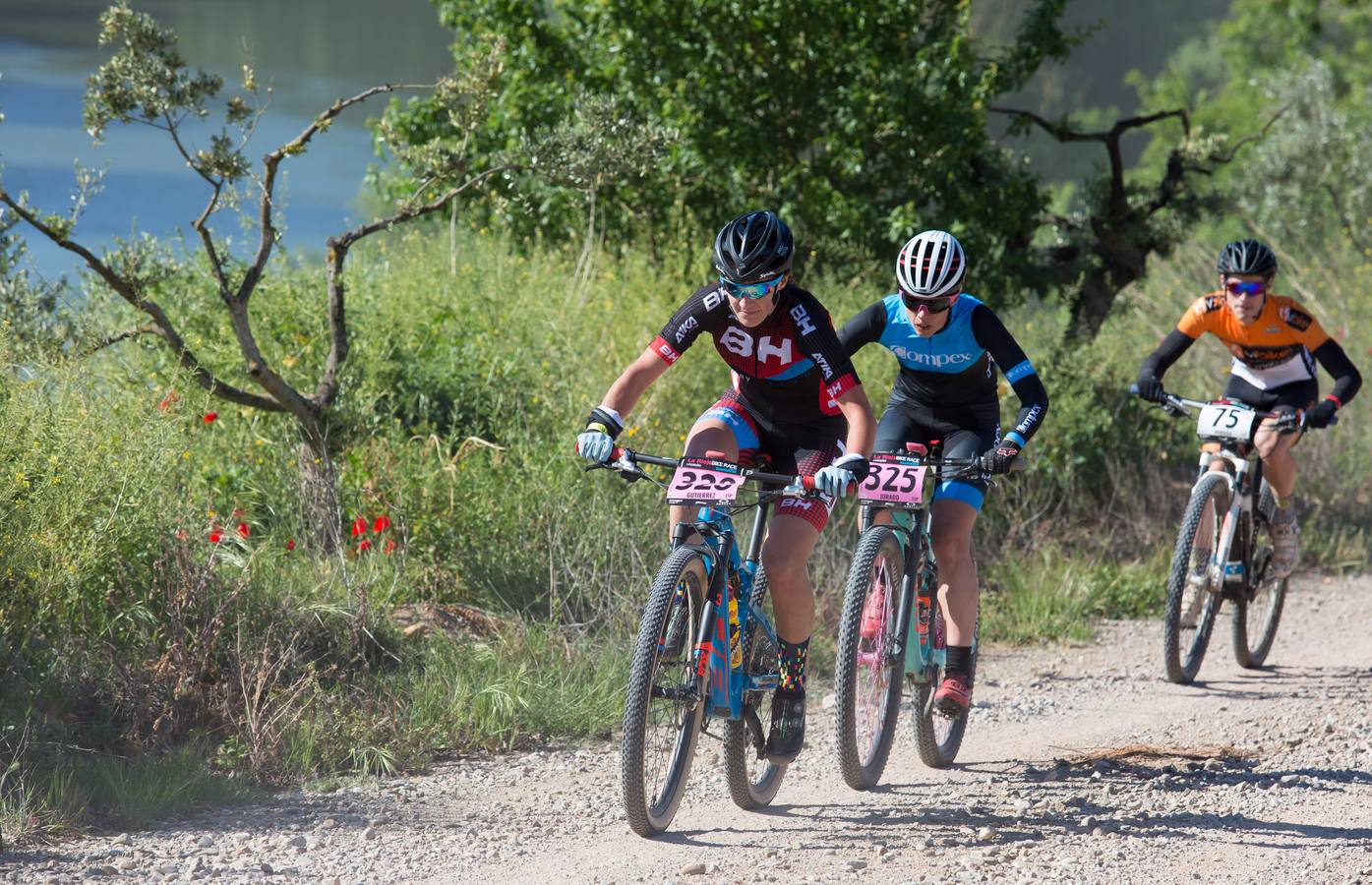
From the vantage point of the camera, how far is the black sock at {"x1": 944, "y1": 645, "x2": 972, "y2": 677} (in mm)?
5688

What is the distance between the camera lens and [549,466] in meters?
7.72

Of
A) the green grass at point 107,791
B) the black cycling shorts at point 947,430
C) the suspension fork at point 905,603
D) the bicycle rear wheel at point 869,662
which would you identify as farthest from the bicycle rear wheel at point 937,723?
the green grass at point 107,791

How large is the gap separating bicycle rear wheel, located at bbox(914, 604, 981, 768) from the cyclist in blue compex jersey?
0.06 m

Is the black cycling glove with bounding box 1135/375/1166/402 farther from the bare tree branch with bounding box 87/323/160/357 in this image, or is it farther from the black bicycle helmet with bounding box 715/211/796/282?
the bare tree branch with bounding box 87/323/160/357

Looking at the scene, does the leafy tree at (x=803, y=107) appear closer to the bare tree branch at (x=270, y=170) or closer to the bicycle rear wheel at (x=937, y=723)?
the bare tree branch at (x=270, y=170)

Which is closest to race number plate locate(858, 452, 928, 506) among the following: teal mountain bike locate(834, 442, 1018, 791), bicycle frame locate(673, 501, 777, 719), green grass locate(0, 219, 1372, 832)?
teal mountain bike locate(834, 442, 1018, 791)

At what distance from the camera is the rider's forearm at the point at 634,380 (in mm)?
5043

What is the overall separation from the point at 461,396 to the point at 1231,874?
17.4ft

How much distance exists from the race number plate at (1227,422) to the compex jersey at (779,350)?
9.30 ft

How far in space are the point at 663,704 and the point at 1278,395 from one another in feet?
14.5

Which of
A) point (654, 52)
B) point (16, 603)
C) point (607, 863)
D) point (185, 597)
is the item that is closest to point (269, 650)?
point (185, 597)

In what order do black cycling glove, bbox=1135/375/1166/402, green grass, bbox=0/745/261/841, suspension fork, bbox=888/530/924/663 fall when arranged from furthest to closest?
black cycling glove, bbox=1135/375/1166/402 < suspension fork, bbox=888/530/924/663 < green grass, bbox=0/745/261/841

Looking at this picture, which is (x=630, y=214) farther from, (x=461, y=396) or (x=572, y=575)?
(x=572, y=575)

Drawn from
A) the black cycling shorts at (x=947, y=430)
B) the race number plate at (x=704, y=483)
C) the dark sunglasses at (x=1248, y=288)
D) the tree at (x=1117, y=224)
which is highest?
the tree at (x=1117, y=224)
